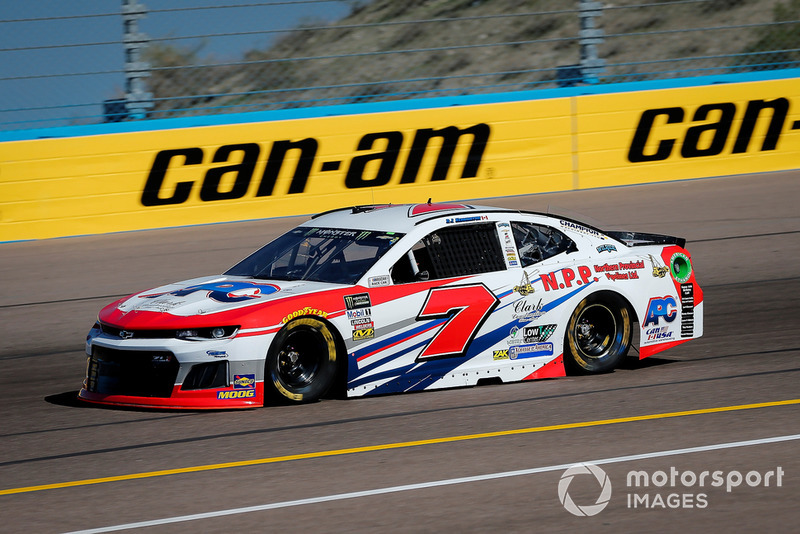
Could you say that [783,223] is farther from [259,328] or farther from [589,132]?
[259,328]

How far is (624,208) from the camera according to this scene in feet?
52.8

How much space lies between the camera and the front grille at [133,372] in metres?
7.36

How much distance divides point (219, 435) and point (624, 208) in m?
10.3

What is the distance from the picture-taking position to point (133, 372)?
24.6ft

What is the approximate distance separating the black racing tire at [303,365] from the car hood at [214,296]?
276 millimetres

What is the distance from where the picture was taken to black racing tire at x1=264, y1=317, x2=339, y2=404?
7.57 m

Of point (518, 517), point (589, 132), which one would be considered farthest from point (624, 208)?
point (518, 517)

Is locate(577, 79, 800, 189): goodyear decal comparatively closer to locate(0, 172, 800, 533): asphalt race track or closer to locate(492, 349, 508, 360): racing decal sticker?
locate(0, 172, 800, 533): asphalt race track

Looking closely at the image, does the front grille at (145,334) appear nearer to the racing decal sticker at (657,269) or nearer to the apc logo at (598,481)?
the apc logo at (598,481)

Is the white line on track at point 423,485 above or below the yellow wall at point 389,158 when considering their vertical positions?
below

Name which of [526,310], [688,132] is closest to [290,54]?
[688,132]

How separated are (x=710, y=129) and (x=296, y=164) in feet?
22.2

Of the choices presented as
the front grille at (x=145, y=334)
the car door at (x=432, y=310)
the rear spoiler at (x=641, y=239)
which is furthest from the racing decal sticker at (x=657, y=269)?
the front grille at (x=145, y=334)

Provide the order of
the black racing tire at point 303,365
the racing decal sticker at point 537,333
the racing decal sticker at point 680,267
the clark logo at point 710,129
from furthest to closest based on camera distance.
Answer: the clark logo at point 710,129
the racing decal sticker at point 680,267
the racing decal sticker at point 537,333
the black racing tire at point 303,365
